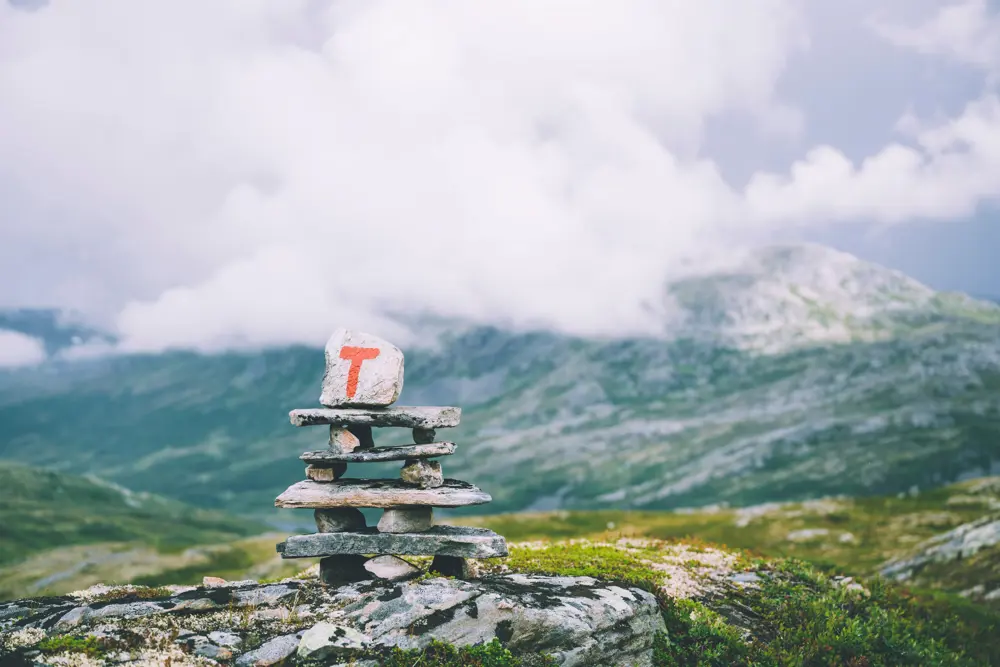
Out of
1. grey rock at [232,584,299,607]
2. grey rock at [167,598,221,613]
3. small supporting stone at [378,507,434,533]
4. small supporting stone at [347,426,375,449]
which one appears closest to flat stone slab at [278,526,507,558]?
small supporting stone at [378,507,434,533]

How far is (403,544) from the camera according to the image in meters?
22.5

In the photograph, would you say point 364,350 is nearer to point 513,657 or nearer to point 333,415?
point 333,415

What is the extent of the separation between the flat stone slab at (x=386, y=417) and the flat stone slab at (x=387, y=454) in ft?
2.27

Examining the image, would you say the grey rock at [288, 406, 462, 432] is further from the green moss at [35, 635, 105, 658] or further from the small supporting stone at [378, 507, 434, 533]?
the green moss at [35, 635, 105, 658]

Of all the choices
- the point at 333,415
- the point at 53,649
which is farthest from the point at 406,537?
the point at 53,649

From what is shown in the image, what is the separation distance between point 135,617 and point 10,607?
13.9 ft

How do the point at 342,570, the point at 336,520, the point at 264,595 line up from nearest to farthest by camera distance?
the point at 264,595 → the point at 342,570 → the point at 336,520

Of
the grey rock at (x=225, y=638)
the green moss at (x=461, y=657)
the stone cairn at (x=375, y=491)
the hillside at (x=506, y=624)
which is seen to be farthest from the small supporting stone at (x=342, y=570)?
the green moss at (x=461, y=657)

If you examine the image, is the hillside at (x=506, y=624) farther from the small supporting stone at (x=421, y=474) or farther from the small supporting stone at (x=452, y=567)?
the small supporting stone at (x=421, y=474)

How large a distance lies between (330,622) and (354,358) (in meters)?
8.45

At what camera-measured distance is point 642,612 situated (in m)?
21.1

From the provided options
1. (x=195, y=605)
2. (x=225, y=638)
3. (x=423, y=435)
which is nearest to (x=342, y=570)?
(x=195, y=605)

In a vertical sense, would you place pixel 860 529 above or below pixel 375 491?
below

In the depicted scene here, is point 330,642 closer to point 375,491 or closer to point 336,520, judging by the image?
point 375,491
